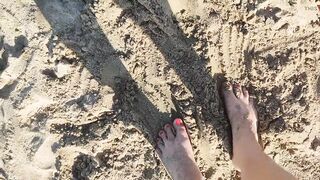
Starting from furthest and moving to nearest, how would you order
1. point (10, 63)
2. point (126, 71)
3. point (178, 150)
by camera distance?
point (178, 150) < point (126, 71) < point (10, 63)

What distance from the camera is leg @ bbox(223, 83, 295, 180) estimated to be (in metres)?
2.95

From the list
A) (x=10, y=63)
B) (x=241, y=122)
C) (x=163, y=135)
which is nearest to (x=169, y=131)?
(x=163, y=135)

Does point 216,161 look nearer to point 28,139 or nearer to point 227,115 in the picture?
point 227,115

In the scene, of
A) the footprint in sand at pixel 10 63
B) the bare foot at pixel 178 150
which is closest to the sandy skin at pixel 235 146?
the bare foot at pixel 178 150

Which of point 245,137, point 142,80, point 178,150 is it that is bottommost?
point 178,150

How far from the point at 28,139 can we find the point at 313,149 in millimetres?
1757

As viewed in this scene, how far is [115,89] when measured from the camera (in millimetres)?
2904

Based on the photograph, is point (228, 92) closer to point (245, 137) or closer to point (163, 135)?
point (245, 137)

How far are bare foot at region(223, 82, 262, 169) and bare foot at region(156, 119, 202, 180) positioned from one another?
0.29 m

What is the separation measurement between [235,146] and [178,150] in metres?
0.35

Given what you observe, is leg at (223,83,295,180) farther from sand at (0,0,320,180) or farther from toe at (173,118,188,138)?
toe at (173,118,188,138)

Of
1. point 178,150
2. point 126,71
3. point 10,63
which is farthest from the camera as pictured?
point 178,150

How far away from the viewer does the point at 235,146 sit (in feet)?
9.93

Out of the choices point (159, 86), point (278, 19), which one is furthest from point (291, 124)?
point (159, 86)
